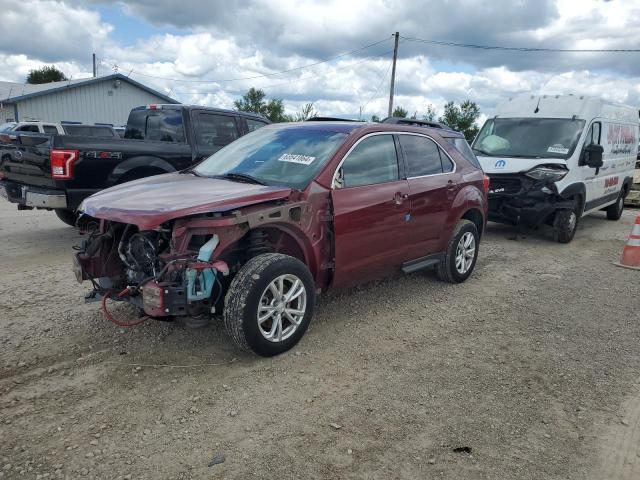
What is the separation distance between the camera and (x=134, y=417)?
3061 millimetres

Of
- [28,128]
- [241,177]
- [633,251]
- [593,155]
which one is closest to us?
[241,177]

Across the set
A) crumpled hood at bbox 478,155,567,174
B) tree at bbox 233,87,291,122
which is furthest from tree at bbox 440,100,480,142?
crumpled hood at bbox 478,155,567,174

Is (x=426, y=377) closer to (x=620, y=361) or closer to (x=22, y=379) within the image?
(x=620, y=361)

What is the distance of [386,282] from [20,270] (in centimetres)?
433

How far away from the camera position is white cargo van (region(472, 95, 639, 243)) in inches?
327

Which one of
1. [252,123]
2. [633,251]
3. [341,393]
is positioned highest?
[252,123]

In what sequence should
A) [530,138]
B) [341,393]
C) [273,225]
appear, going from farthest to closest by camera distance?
[530,138], [273,225], [341,393]

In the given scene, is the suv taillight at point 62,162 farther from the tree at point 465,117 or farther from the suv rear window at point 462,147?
the tree at point 465,117

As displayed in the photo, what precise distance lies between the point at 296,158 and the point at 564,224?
19.2ft

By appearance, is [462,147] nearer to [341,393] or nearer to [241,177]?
[241,177]

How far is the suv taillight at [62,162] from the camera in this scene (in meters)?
6.41

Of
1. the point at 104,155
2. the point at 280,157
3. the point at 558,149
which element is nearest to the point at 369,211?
the point at 280,157

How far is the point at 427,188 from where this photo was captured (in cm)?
516

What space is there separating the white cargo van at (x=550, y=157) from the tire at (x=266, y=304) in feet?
18.5
